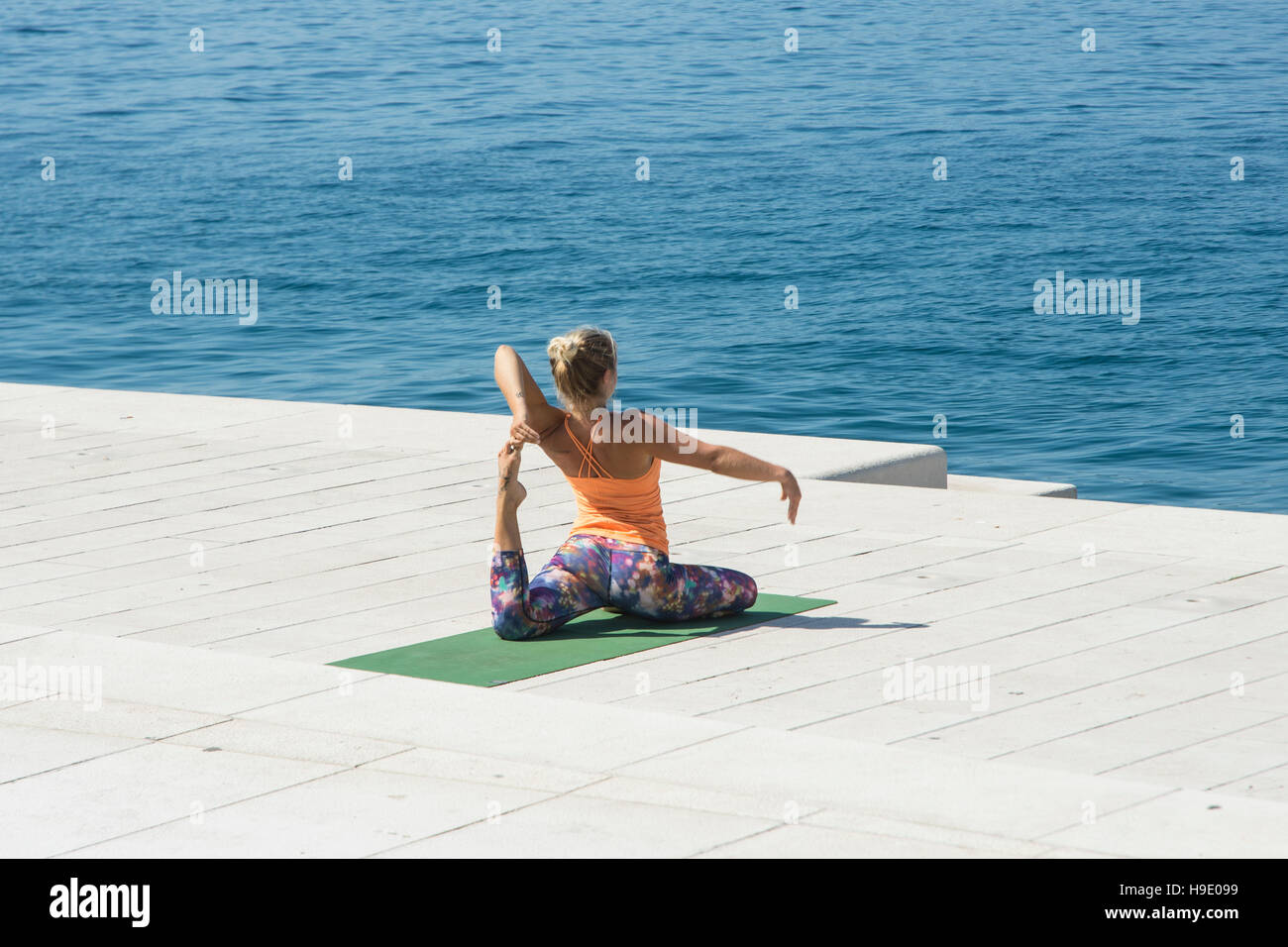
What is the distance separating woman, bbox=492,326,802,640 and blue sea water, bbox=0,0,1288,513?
39.6 feet

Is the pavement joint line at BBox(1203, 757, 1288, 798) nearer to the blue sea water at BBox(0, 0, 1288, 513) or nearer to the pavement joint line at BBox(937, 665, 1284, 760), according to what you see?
the pavement joint line at BBox(937, 665, 1284, 760)

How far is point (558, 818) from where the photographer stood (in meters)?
4.86

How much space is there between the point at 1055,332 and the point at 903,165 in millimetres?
14452

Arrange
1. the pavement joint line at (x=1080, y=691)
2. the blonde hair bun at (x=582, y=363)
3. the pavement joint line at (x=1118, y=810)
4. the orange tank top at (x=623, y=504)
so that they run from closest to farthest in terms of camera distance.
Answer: the pavement joint line at (x=1118, y=810)
the pavement joint line at (x=1080, y=691)
the blonde hair bun at (x=582, y=363)
the orange tank top at (x=623, y=504)

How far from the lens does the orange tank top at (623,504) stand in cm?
705

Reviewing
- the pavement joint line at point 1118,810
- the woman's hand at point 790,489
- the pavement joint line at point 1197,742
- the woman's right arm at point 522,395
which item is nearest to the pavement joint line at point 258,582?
the woman's right arm at point 522,395

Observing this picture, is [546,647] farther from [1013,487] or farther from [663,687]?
[1013,487]

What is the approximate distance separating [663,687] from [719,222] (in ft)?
107

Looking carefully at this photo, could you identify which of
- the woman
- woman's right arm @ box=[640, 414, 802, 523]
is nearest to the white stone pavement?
the woman

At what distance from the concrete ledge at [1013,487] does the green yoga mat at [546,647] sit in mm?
3821

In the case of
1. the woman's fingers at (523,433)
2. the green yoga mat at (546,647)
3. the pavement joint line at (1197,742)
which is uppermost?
the woman's fingers at (523,433)

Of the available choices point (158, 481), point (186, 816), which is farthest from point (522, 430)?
point (158, 481)

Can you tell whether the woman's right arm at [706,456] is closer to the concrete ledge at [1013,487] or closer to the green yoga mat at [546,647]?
the green yoga mat at [546,647]
